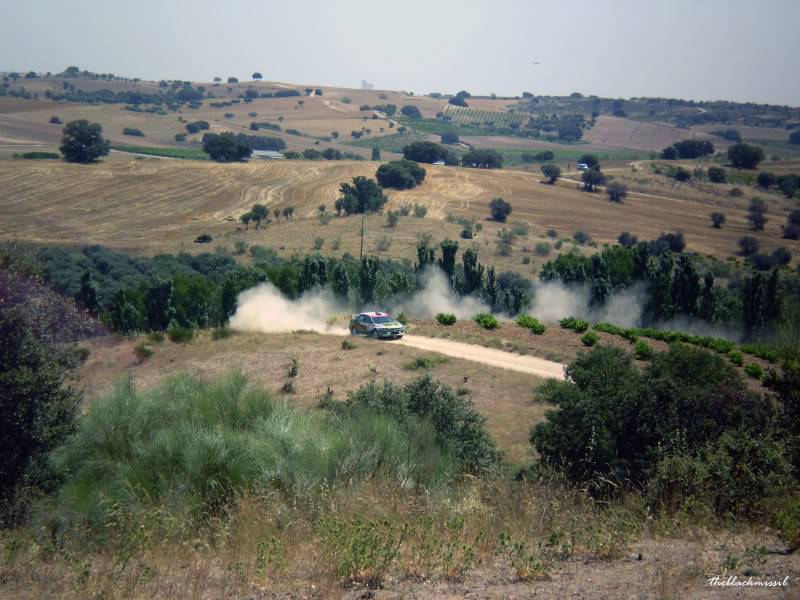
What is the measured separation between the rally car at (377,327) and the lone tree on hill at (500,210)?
4043 centimetres

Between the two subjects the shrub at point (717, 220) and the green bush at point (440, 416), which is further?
the shrub at point (717, 220)

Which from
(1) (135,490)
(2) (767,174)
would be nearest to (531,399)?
(1) (135,490)

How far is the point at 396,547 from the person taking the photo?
6836mm

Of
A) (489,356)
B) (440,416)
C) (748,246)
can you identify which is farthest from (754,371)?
(748,246)

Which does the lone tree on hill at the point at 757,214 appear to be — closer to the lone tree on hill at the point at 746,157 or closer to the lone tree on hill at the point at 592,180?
the lone tree on hill at the point at 592,180

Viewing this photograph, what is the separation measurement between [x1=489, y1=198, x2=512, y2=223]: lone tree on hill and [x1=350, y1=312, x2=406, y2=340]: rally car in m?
40.4

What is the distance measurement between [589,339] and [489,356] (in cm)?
405

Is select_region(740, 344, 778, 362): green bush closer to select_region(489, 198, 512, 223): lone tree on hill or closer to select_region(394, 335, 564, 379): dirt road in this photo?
select_region(394, 335, 564, 379): dirt road

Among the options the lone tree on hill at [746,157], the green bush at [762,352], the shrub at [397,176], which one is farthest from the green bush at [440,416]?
the lone tree on hill at [746,157]

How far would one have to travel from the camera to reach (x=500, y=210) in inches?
2785

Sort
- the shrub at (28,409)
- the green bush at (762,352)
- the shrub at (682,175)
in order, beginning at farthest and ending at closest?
the shrub at (682,175) < the green bush at (762,352) < the shrub at (28,409)

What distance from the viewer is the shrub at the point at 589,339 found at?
28.1m

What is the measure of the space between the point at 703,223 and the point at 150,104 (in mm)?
141619

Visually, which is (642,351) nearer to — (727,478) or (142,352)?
(727,478)
